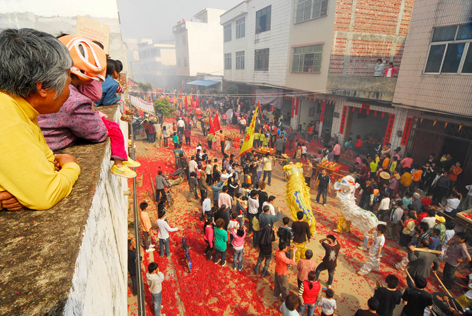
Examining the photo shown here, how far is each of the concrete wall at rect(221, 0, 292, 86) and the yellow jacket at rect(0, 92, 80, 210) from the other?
2138 centimetres

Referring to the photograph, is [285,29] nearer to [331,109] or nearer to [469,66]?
[331,109]

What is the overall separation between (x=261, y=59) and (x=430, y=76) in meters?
16.4

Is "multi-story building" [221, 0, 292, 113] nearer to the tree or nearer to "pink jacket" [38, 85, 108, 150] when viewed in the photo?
the tree

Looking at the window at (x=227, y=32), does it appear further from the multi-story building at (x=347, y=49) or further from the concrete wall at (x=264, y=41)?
the multi-story building at (x=347, y=49)

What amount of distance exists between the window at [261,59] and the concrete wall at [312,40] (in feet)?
12.8

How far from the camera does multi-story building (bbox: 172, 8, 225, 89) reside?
42.0 m

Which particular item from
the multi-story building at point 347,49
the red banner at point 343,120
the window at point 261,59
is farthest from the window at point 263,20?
the red banner at point 343,120

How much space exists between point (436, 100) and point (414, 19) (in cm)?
405

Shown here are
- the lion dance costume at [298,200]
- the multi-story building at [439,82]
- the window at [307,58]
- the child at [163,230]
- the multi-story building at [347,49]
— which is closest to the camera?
the child at [163,230]

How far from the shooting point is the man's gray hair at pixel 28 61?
3.83 ft

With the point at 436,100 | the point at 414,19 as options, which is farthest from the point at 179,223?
the point at 414,19

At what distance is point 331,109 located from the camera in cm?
1978

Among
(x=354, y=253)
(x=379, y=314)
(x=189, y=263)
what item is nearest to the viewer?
(x=379, y=314)

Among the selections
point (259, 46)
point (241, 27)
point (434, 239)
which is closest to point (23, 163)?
point (434, 239)
